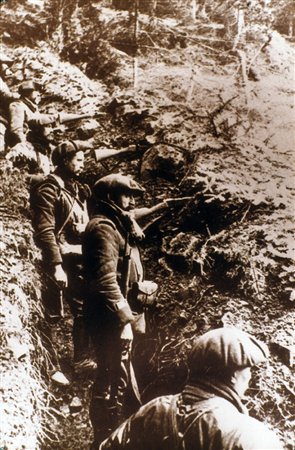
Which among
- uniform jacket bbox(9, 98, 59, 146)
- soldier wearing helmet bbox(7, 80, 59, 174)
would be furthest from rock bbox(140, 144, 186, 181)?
uniform jacket bbox(9, 98, 59, 146)

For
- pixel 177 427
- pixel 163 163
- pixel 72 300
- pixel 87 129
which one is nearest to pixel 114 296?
pixel 72 300

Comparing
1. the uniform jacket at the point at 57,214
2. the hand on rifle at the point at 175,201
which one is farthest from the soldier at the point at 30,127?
the hand on rifle at the point at 175,201

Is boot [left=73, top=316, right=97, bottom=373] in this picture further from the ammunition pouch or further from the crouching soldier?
the ammunition pouch

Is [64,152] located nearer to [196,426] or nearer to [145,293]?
[145,293]

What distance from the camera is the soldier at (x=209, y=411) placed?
12.4 feet

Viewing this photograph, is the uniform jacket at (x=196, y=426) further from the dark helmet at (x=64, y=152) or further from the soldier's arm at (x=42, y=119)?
the soldier's arm at (x=42, y=119)

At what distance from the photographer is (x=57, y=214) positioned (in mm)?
4859

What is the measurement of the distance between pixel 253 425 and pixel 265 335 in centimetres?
66

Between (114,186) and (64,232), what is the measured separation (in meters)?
0.53

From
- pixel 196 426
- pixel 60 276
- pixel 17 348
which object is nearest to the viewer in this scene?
pixel 196 426

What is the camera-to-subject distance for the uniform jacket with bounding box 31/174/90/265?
15.7 feet

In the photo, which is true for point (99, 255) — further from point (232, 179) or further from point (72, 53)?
point (72, 53)

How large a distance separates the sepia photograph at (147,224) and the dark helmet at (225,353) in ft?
0.04

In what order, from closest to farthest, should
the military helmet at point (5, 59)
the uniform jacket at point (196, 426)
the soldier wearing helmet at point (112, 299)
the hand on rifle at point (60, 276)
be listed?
the uniform jacket at point (196, 426)
the soldier wearing helmet at point (112, 299)
the hand on rifle at point (60, 276)
the military helmet at point (5, 59)
